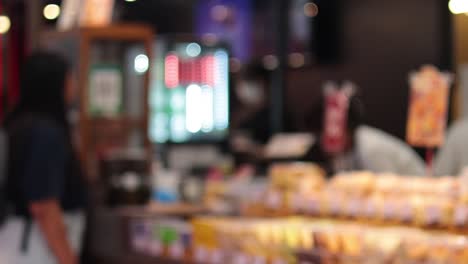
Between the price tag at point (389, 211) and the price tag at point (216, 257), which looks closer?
the price tag at point (389, 211)

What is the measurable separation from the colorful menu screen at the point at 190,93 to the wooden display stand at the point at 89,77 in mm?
1864

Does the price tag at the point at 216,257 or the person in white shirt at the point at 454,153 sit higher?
the person in white shirt at the point at 454,153

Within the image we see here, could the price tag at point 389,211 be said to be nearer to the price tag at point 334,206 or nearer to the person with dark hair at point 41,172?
the price tag at point 334,206

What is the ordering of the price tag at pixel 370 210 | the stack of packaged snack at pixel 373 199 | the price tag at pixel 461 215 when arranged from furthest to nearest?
the price tag at pixel 370 210
the stack of packaged snack at pixel 373 199
the price tag at pixel 461 215

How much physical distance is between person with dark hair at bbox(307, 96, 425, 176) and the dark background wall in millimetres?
51

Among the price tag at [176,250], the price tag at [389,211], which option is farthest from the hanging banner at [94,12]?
the price tag at [389,211]

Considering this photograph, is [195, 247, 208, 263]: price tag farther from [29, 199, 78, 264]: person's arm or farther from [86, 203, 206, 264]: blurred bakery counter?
[29, 199, 78, 264]: person's arm

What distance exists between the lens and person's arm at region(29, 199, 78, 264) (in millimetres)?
4219

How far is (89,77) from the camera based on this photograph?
617 centimetres

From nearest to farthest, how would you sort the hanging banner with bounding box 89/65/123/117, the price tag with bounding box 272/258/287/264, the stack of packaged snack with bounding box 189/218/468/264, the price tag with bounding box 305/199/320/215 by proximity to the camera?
the stack of packaged snack with bounding box 189/218/468/264 → the price tag with bounding box 272/258/287/264 → the price tag with bounding box 305/199/320/215 → the hanging banner with bounding box 89/65/123/117

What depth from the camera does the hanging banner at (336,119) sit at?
4.73 m

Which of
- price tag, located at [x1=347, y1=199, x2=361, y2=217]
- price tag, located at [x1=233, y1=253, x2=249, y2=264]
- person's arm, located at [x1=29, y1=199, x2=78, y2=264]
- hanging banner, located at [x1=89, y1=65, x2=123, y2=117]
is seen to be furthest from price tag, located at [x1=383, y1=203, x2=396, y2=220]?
hanging banner, located at [x1=89, y1=65, x2=123, y2=117]

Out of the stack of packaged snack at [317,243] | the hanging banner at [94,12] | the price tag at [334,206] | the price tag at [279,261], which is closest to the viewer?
the stack of packaged snack at [317,243]

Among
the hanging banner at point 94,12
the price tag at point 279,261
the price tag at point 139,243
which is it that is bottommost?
the price tag at point 139,243
